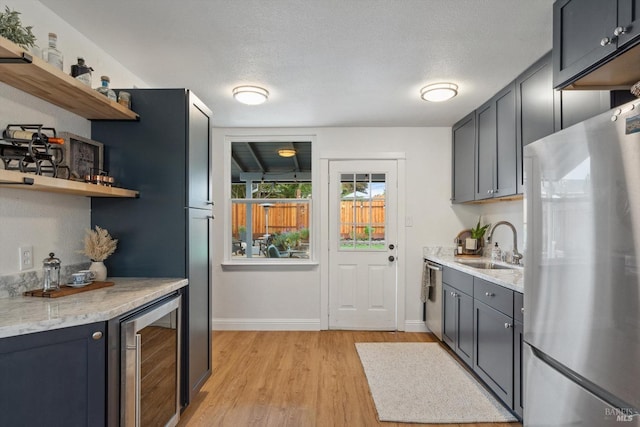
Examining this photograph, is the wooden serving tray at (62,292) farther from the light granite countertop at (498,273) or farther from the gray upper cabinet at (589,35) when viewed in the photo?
the gray upper cabinet at (589,35)

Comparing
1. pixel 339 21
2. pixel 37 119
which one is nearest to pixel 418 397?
pixel 339 21

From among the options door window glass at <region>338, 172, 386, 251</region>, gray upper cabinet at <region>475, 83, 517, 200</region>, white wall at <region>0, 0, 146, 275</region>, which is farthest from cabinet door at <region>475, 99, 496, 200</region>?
white wall at <region>0, 0, 146, 275</region>

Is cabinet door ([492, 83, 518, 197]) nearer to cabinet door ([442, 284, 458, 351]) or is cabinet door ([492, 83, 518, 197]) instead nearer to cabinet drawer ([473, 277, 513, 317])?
cabinet drawer ([473, 277, 513, 317])

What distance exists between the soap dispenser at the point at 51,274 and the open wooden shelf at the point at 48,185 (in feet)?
1.17

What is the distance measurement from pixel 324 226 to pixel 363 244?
515 mm

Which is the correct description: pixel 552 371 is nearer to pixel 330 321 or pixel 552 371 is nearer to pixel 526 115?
pixel 526 115

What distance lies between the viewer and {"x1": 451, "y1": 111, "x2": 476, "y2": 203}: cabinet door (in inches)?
140

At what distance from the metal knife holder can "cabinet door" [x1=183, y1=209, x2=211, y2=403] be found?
80 cm

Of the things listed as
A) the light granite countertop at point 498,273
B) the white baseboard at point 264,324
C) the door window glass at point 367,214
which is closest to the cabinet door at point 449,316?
the light granite countertop at point 498,273

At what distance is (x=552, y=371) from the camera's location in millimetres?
1508

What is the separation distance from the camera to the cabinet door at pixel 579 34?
1.45 metres

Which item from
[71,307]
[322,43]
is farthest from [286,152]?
[71,307]

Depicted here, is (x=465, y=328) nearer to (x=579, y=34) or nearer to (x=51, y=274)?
(x=579, y=34)

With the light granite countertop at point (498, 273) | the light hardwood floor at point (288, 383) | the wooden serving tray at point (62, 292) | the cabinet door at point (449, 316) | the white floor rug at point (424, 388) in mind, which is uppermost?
the wooden serving tray at point (62, 292)
